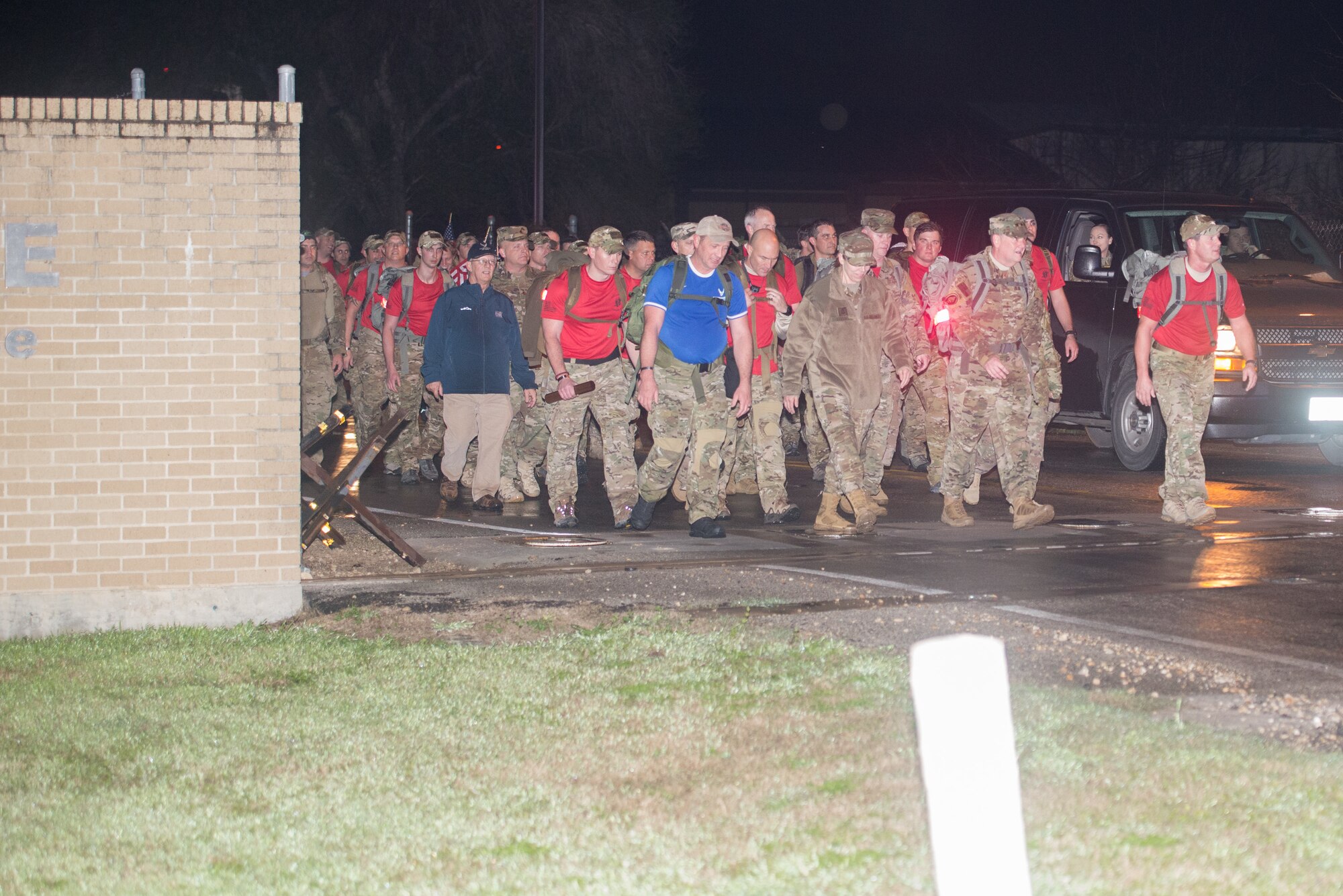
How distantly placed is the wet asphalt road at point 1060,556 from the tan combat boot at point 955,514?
15cm

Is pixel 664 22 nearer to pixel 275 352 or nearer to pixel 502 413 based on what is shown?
pixel 502 413

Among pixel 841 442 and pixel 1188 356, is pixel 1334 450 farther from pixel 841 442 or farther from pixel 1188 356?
pixel 841 442

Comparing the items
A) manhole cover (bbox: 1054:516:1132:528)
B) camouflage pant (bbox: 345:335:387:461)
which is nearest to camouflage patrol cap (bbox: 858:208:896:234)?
manhole cover (bbox: 1054:516:1132:528)

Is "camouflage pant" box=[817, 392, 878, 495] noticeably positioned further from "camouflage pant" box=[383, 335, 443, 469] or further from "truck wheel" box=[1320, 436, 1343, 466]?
"truck wheel" box=[1320, 436, 1343, 466]

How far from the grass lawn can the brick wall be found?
2.67 ft

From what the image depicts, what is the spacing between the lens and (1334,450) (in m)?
14.1

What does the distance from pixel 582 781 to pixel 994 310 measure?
6.11 m

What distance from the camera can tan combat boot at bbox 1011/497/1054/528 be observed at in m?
10.4

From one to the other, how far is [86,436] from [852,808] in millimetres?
4254

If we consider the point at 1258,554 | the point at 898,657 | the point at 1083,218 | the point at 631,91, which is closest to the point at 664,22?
the point at 631,91

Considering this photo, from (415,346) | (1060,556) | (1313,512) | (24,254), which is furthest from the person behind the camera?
(415,346)

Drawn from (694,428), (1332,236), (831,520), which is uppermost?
(1332,236)

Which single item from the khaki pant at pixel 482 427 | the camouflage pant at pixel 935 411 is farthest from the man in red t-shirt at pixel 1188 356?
the khaki pant at pixel 482 427

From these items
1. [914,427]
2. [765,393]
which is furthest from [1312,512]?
[914,427]
